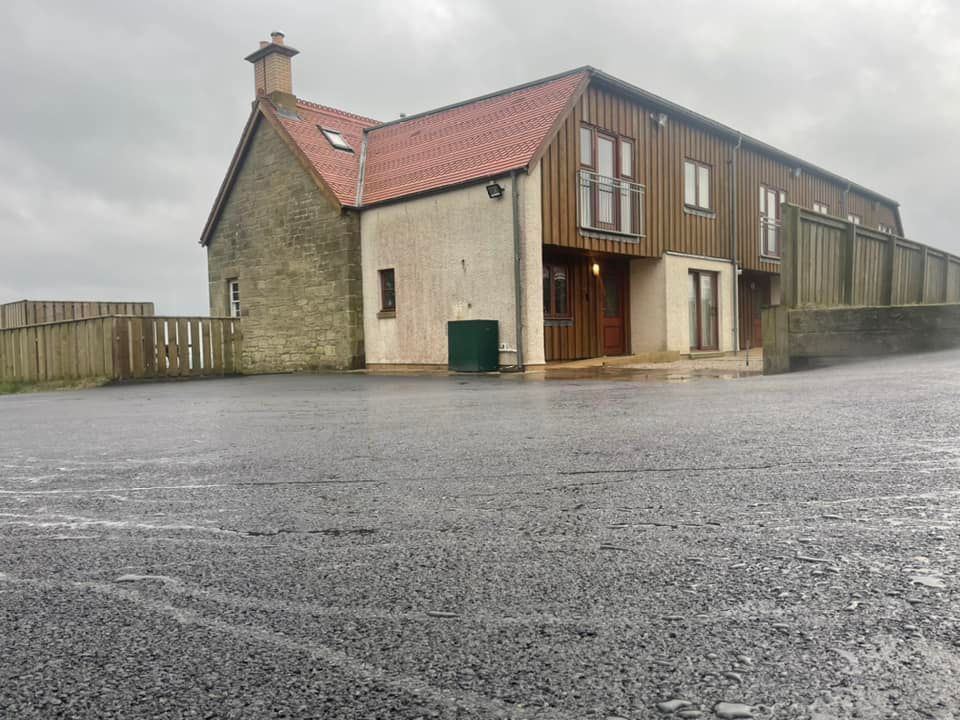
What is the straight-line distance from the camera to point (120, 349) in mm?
18953

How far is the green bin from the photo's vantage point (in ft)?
53.6

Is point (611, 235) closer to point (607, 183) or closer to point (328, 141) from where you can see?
point (607, 183)

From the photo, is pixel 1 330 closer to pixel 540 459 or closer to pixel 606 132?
pixel 606 132

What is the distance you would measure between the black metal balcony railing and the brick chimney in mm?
15394

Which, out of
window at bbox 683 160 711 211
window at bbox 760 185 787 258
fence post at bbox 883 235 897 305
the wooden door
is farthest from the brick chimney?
fence post at bbox 883 235 897 305

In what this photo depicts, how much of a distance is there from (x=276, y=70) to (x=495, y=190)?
10.1 metres

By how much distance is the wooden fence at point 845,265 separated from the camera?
11.6m

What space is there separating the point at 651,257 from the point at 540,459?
1652 centimetres

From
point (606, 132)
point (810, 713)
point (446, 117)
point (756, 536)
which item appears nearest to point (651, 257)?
point (606, 132)

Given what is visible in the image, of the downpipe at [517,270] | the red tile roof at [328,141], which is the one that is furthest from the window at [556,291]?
the red tile roof at [328,141]

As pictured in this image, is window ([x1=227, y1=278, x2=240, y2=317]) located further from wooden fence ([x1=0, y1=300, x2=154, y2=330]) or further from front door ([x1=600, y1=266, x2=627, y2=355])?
front door ([x1=600, y1=266, x2=627, y2=355])

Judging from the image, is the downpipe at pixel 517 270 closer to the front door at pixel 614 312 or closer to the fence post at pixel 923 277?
the front door at pixel 614 312

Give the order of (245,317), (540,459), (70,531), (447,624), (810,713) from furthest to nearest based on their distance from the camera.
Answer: (245,317)
(540,459)
(70,531)
(447,624)
(810,713)

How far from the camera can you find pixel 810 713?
1.60 meters
